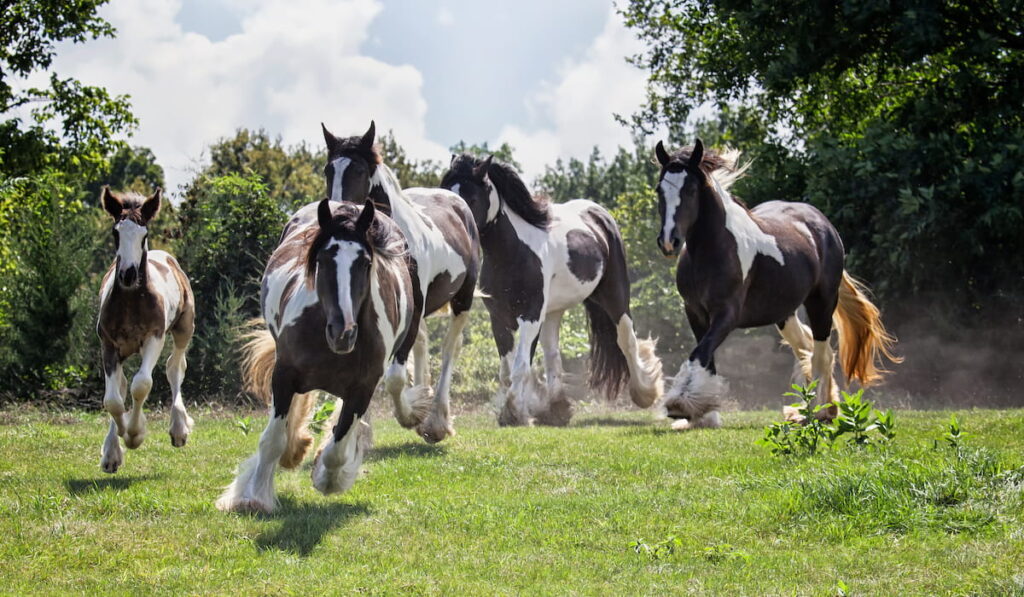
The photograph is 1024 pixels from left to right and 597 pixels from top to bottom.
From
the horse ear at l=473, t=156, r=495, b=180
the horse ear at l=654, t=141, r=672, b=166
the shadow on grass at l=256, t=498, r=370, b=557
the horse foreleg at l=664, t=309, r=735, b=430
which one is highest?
the horse ear at l=654, t=141, r=672, b=166

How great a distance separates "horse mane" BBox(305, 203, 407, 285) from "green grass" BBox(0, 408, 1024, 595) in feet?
4.95

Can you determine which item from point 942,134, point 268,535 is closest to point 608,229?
point 942,134

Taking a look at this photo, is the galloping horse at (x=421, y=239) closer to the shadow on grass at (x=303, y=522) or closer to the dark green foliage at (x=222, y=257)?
the shadow on grass at (x=303, y=522)

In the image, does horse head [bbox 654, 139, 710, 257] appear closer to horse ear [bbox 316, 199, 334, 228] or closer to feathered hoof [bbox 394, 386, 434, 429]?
feathered hoof [bbox 394, 386, 434, 429]

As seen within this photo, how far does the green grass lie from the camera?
16.0 ft

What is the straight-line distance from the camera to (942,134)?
1573cm

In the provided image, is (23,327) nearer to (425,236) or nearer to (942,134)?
(425,236)

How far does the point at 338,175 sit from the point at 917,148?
10744mm

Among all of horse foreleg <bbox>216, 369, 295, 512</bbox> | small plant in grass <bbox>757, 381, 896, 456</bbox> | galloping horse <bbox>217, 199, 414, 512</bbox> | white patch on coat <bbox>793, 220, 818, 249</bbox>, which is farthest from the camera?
white patch on coat <bbox>793, 220, 818, 249</bbox>

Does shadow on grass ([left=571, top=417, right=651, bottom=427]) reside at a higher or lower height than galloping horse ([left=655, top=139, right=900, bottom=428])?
lower

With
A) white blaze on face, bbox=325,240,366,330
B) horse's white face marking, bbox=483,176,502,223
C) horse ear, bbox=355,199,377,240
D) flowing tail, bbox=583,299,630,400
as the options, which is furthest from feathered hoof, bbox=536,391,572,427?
white blaze on face, bbox=325,240,366,330

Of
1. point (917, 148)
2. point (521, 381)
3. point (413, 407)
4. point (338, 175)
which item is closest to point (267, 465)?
point (413, 407)

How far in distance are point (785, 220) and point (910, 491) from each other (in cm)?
558

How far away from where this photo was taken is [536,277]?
38.4 ft
